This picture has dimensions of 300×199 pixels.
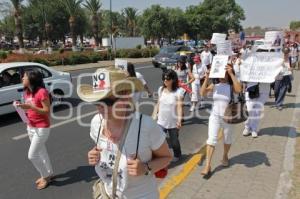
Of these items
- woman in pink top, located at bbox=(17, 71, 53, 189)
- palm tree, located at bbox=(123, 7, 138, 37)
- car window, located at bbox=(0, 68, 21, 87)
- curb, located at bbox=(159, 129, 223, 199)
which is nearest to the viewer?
curb, located at bbox=(159, 129, 223, 199)

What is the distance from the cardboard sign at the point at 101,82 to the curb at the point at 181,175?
2597 mm

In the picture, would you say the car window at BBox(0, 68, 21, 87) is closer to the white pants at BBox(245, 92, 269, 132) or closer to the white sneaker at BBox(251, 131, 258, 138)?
the white pants at BBox(245, 92, 269, 132)

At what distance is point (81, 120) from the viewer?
944 cm

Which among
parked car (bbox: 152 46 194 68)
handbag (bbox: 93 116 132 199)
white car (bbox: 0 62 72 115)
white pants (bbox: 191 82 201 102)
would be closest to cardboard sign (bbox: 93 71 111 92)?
handbag (bbox: 93 116 132 199)

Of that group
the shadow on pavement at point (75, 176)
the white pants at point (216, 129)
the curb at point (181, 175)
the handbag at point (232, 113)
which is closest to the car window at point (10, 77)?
the shadow on pavement at point (75, 176)

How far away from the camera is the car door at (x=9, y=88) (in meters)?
9.22

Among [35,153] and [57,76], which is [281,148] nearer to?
[35,153]

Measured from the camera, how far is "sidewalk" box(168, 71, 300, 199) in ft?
15.2

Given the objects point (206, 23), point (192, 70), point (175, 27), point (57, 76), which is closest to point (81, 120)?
point (57, 76)

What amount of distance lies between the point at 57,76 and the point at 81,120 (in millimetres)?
2298

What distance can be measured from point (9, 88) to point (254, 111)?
5.98 m

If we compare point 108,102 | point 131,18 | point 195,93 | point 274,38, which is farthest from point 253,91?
point 131,18

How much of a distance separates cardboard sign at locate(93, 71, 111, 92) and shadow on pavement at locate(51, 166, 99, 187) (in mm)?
3270

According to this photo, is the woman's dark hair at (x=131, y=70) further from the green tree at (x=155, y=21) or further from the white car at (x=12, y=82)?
the green tree at (x=155, y=21)
